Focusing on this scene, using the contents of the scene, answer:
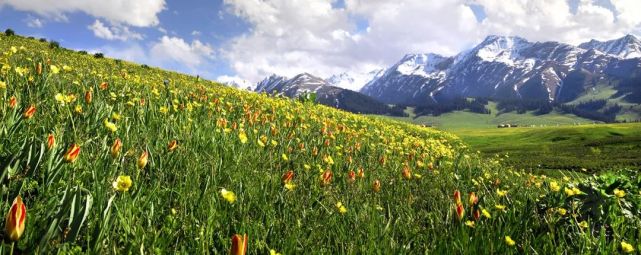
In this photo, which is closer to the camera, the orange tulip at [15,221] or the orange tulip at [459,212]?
the orange tulip at [15,221]

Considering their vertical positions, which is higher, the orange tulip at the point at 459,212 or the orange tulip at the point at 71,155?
the orange tulip at the point at 71,155

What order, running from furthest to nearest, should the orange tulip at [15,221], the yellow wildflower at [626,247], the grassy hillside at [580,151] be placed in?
the grassy hillside at [580,151] < the yellow wildflower at [626,247] < the orange tulip at [15,221]

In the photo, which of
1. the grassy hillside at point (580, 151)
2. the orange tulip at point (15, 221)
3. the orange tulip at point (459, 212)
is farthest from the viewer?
the grassy hillside at point (580, 151)

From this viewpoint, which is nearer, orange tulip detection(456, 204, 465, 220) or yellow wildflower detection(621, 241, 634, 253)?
A: yellow wildflower detection(621, 241, 634, 253)

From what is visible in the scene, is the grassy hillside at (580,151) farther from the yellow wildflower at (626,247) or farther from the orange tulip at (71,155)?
the orange tulip at (71,155)

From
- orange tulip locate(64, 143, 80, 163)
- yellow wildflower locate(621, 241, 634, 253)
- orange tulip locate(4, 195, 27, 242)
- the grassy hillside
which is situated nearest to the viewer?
orange tulip locate(4, 195, 27, 242)

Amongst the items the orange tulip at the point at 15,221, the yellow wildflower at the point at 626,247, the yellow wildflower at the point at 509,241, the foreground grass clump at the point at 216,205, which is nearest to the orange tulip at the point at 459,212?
the foreground grass clump at the point at 216,205

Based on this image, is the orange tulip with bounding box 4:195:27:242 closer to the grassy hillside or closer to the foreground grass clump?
the foreground grass clump

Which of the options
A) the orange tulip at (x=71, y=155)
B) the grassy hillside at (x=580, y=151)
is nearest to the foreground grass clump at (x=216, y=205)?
the orange tulip at (x=71, y=155)

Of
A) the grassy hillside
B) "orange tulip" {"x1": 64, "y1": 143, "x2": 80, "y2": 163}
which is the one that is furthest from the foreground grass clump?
the grassy hillside

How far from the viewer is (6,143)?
4.25m

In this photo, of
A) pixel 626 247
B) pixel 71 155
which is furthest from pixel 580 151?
pixel 71 155

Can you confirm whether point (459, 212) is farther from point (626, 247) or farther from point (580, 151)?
point (580, 151)

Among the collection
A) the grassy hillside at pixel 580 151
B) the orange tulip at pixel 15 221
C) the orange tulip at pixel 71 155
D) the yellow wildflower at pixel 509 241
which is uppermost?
the orange tulip at pixel 71 155
